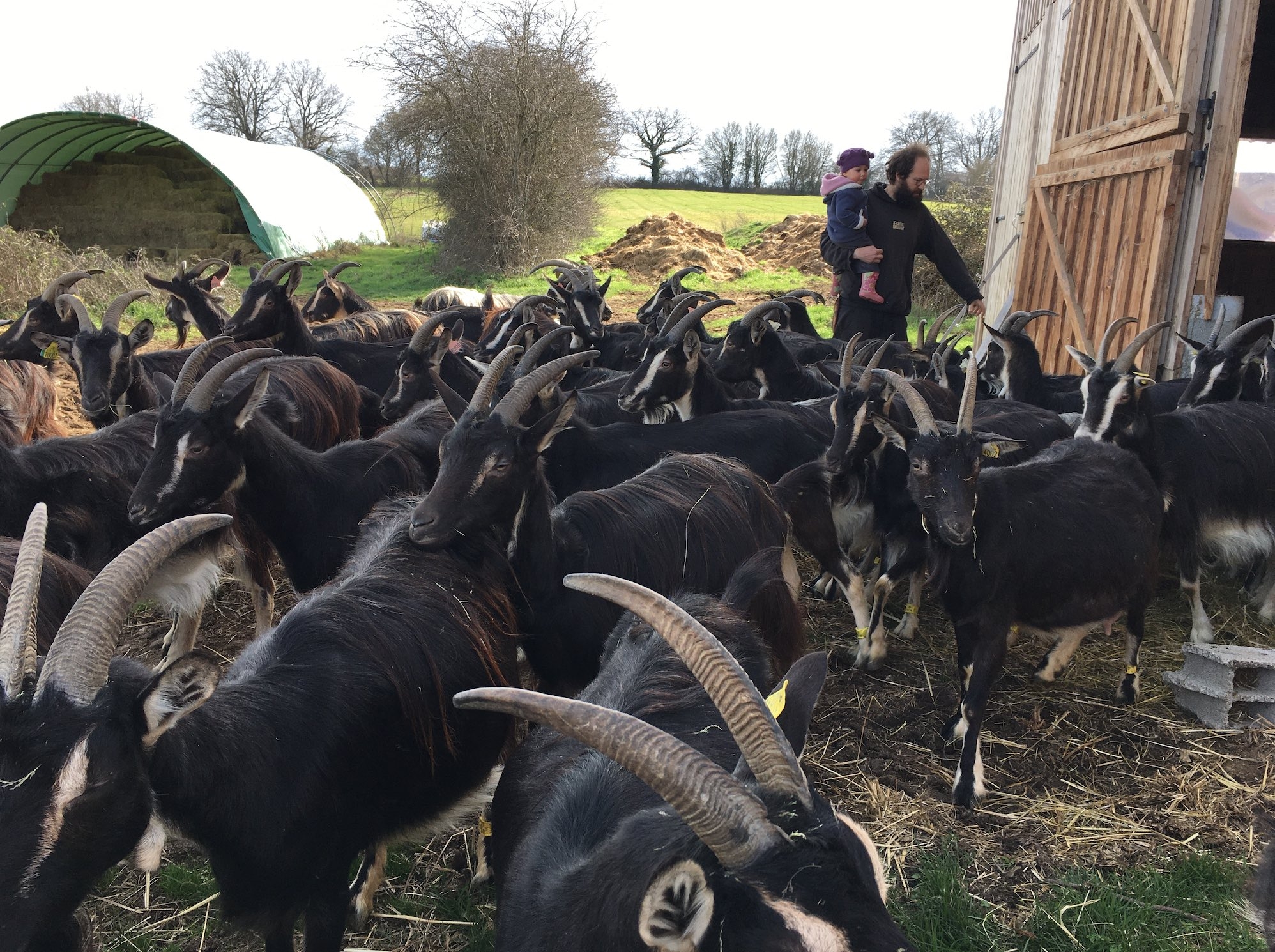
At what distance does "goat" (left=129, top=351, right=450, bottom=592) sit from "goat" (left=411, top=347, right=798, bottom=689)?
3.75 feet

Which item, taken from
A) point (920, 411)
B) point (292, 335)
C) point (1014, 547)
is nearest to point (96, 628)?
point (920, 411)

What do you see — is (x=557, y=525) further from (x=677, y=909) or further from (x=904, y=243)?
(x=904, y=243)

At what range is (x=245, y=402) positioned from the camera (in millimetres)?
Result: 4648

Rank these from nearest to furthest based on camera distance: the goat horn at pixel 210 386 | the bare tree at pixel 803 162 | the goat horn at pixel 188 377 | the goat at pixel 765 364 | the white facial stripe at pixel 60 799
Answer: the white facial stripe at pixel 60 799 → the goat horn at pixel 210 386 → the goat horn at pixel 188 377 → the goat at pixel 765 364 → the bare tree at pixel 803 162

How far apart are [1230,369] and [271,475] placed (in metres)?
6.42

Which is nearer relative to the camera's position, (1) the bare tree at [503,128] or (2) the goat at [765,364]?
(2) the goat at [765,364]

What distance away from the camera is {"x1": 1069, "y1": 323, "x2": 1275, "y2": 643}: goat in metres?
5.34

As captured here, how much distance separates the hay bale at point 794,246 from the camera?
24.5m

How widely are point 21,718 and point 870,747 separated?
3.42m

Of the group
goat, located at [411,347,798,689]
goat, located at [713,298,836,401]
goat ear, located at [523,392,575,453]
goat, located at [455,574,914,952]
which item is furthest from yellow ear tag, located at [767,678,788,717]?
goat, located at [713,298,836,401]

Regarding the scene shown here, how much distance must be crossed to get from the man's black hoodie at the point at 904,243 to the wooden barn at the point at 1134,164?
1511mm

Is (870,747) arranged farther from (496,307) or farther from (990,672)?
(496,307)

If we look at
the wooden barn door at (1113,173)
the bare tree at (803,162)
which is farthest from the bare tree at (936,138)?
the wooden barn door at (1113,173)

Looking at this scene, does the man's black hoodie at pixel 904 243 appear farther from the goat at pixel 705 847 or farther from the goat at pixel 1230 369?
the goat at pixel 705 847
